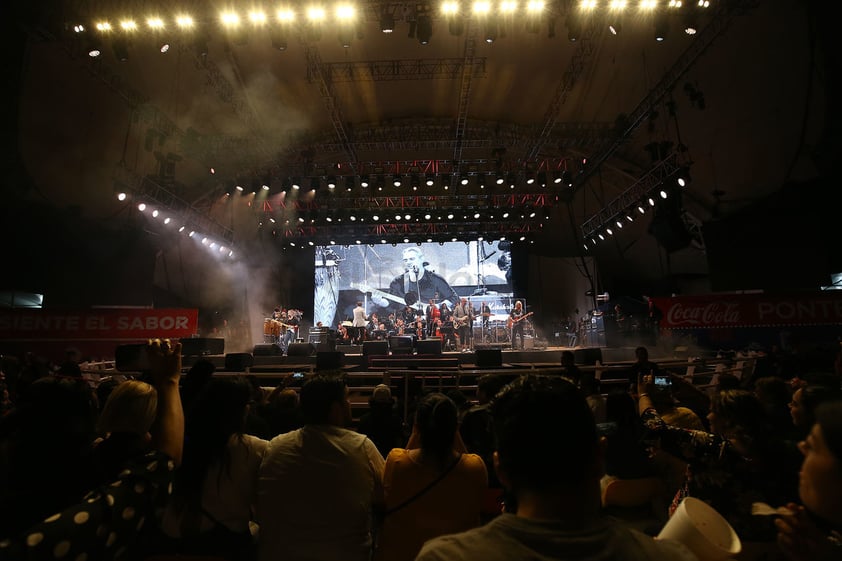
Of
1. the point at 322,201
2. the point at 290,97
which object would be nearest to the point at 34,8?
the point at 290,97

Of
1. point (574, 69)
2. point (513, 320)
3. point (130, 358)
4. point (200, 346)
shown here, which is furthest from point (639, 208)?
point (130, 358)

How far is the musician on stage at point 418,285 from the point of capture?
15.3 m

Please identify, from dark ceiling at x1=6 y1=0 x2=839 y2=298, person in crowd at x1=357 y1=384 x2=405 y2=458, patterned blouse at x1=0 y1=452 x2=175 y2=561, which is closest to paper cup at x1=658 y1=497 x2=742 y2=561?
patterned blouse at x1=0 y1=452 x2=175 y2=561

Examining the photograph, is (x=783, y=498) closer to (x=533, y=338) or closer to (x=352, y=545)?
(x=352, y=545)

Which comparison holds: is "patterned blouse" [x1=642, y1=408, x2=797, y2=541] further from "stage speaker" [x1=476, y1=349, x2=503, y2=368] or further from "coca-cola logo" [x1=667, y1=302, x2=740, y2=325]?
"coca-cola logo" [x1=667, y1=302, x2=740, y2=325]

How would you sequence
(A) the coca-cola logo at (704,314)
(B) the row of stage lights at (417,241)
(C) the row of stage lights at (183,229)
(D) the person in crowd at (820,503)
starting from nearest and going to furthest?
(D) the person in crowd at (820,503), (A) the coca-cola logo at (704,314), (C) the row of stage lights at (183,229), (B) the row of stage lights at (417,241)

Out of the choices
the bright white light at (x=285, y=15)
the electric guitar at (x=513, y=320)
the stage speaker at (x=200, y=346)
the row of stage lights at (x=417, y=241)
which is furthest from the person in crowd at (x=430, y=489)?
the row of stage lights at (x=417, y=241)

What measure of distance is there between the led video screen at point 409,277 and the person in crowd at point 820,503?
46.8ft

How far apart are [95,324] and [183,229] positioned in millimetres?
3685

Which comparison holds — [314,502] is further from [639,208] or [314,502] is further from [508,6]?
[639,208]

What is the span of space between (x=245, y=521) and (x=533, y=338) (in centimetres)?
1310

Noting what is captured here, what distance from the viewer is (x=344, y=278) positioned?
1580cm

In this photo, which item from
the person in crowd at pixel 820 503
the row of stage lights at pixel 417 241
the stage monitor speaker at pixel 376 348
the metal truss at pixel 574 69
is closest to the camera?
the person in crowd at pixel 820 503

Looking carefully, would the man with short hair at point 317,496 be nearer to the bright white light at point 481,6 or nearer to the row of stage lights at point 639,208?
the bright white light at point 481,6
